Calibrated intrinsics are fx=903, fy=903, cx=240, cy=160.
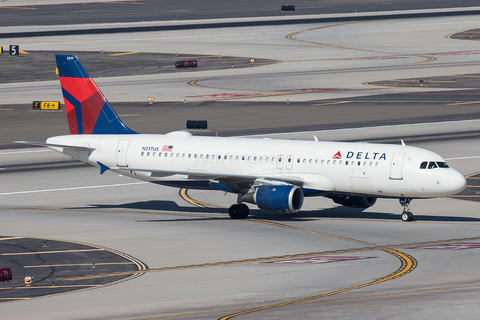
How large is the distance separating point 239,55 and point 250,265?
119288 millimetres

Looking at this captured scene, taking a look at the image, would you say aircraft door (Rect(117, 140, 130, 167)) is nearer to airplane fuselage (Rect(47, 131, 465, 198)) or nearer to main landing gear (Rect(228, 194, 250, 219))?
airplane fuselage (Rect(47, 131, 465, 198))

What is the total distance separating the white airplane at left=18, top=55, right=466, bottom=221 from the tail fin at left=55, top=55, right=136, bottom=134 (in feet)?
0.23

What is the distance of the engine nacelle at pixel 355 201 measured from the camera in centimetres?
5588

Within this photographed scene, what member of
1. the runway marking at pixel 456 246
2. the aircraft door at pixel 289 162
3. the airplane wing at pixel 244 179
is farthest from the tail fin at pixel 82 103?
the runway marking at pixel 456 246

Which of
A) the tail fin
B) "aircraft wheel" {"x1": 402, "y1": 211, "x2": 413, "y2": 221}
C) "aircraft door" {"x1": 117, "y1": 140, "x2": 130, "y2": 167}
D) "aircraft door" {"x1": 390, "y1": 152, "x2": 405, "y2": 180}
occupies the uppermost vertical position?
the tail fin

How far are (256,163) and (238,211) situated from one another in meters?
3.16

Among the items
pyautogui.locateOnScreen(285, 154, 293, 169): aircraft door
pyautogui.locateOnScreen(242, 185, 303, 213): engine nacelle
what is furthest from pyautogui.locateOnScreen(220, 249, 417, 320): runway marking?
pyautogui.locateOnScreen(285, 154, 293, 169): aircraft door

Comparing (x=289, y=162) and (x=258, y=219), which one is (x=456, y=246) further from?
(x=258, y=219)

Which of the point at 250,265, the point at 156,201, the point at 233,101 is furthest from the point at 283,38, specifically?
the point at 250,265

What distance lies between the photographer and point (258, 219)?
55.8m

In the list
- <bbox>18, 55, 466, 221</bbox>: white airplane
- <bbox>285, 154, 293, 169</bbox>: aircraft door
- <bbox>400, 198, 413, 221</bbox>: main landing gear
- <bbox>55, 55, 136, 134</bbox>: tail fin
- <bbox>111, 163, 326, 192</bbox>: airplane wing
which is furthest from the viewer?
<bbox>55, 55, 136, 134</bbox>: tail fin

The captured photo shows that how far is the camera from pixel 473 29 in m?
188

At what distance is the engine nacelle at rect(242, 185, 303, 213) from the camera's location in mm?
52125

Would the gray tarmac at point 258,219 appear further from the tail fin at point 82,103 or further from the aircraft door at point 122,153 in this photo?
the tail fin at point 82,103
